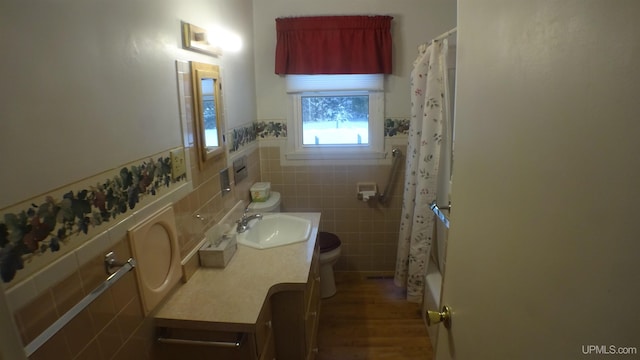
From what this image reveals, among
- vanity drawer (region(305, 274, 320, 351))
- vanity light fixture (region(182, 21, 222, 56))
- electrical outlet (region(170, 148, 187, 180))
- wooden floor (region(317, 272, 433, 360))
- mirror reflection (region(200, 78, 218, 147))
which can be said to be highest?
vanity light fixture (region(182, 21, 222, 56))

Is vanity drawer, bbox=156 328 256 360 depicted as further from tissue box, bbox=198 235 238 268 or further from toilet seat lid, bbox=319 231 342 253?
toilet seat lid, bbox=319 231 342 253

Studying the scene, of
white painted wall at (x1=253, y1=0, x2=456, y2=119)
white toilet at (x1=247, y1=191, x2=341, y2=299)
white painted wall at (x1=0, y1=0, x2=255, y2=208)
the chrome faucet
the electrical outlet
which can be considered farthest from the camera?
white painted wall at (x1=253, y1=0, x2=456, y2=119)

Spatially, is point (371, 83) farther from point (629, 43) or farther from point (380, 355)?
point (629, 43)

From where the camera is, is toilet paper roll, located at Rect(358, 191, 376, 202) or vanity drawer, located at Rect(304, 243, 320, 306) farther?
toilet paper roll, located at Rect(358, 191, 376, 202)

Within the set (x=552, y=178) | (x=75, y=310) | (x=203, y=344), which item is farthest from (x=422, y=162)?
(x=75, y=310)

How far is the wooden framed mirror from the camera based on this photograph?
65.8 inches

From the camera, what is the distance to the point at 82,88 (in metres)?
0.95

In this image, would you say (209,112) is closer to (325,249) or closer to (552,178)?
(325,249)

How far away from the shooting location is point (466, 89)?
85cm

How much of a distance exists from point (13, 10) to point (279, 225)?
5.75ft

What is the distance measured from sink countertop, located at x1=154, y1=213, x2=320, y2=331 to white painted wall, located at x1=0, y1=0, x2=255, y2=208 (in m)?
0.61

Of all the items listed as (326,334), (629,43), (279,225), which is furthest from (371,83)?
(629,43)

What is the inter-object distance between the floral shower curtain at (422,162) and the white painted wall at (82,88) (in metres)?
1.52

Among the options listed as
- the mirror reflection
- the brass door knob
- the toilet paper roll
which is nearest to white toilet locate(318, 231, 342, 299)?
the toilet paper roll
